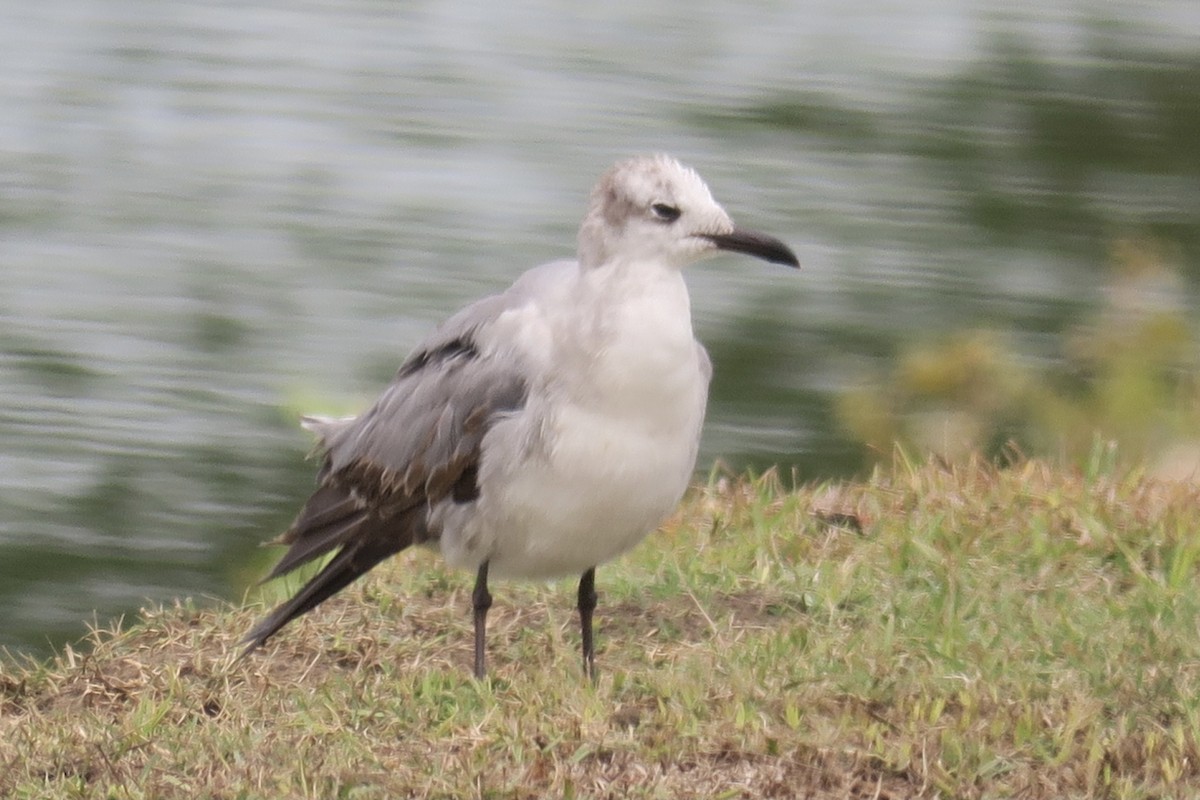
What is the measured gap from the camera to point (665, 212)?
179 inches

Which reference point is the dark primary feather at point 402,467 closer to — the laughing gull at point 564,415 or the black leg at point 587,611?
Result: the laughing gull at point 564,415

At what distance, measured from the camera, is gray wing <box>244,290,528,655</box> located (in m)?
4.59

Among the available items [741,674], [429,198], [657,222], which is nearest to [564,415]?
[657,222]

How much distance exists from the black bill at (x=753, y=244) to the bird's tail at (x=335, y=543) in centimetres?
85

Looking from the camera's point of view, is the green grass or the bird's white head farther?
the bird's white head

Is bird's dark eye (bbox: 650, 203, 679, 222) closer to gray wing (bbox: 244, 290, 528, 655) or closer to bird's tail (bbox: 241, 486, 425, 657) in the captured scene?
gray wing (bbox: 244, 290, 528, 655)

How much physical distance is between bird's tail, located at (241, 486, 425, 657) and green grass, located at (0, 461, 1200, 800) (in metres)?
0.13

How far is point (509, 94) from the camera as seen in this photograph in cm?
1045

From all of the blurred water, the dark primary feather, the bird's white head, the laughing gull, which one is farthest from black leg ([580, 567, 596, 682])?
the blurred water

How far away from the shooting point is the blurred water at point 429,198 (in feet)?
25.8

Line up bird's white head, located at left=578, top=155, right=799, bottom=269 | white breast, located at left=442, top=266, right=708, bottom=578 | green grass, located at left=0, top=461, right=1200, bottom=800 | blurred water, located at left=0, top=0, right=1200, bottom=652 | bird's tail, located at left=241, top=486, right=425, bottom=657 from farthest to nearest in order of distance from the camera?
blurred water, located at left=0, top=0, right=1200, bottom=652 < bird's tail, located at left=241, top=486, right=425, bottom=657 < bird's white head, located at left=578, top=155, right=799, bottom=269 < white breast, located at left=442, top=266, right=708, bottom=578 < green grass, located at left=0, top=461, right=1200, bottom=800

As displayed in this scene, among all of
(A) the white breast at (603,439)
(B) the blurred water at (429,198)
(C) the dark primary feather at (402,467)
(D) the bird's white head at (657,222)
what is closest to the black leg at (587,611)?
(A) the white breast at (603,439)

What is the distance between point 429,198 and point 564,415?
523 centimetres

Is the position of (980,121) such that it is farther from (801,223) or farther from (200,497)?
(200,497)
